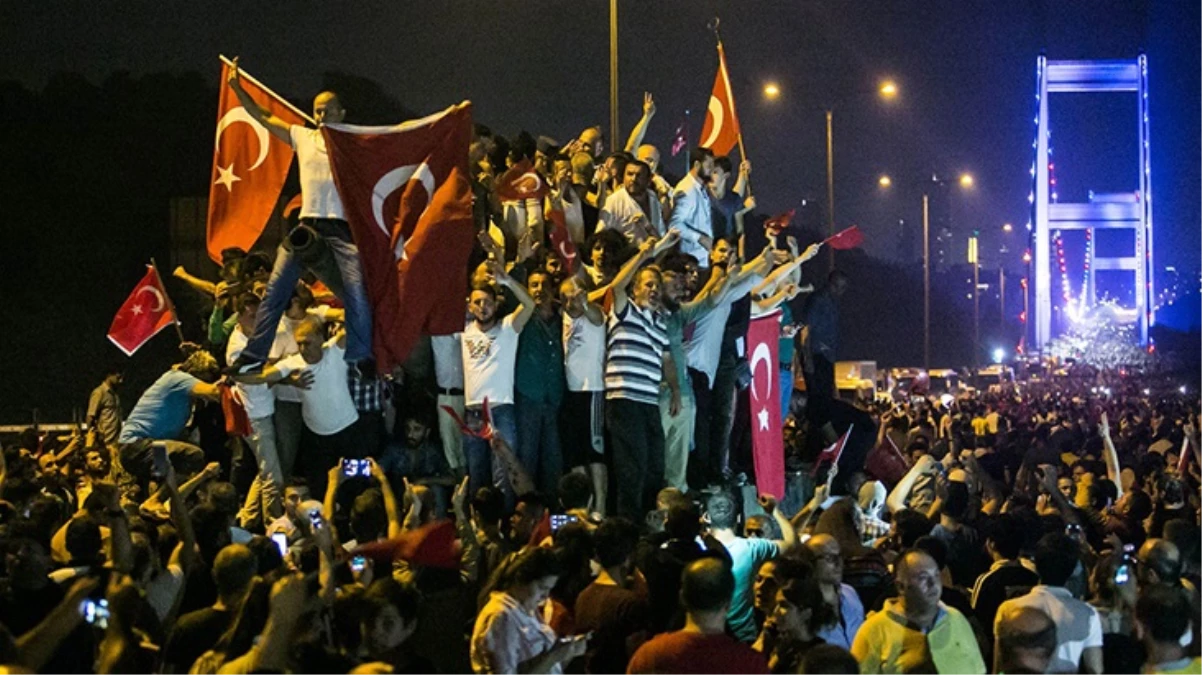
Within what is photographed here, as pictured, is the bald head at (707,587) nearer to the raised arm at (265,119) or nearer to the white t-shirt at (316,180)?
the white t-shirt at (316,180)

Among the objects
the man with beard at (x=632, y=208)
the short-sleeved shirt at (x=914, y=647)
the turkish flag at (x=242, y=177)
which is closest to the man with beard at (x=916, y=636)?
the short-sleeved shirt at (x=914, y=647)

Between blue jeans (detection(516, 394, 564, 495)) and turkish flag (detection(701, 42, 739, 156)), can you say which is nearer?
blue jeans (detection(516, 394, 564, 495))

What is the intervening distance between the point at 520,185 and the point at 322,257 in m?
2.32

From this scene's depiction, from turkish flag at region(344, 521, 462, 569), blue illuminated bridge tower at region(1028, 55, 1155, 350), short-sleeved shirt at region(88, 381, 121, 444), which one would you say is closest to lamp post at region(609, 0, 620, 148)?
short-sleeved shirt at region(88, 381, 121, 444)

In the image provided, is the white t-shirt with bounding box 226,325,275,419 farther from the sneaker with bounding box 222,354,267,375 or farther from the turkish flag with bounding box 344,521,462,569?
the turkish flag with bounding box 344,521,462,569

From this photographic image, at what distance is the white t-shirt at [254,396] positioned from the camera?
10.8m

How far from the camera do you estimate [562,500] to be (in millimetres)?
9125

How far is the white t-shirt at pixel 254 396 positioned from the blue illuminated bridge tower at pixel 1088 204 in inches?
3753

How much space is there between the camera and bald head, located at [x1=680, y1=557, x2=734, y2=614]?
525 centimetres

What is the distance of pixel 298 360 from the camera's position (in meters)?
10.6

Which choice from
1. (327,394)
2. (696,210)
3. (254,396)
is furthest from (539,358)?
(696,210)

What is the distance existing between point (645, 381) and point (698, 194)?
304 centimetres

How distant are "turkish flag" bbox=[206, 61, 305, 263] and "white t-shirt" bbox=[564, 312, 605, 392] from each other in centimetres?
293

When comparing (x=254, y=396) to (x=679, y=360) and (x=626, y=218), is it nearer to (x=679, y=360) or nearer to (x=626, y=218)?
(x=679, y=360)
